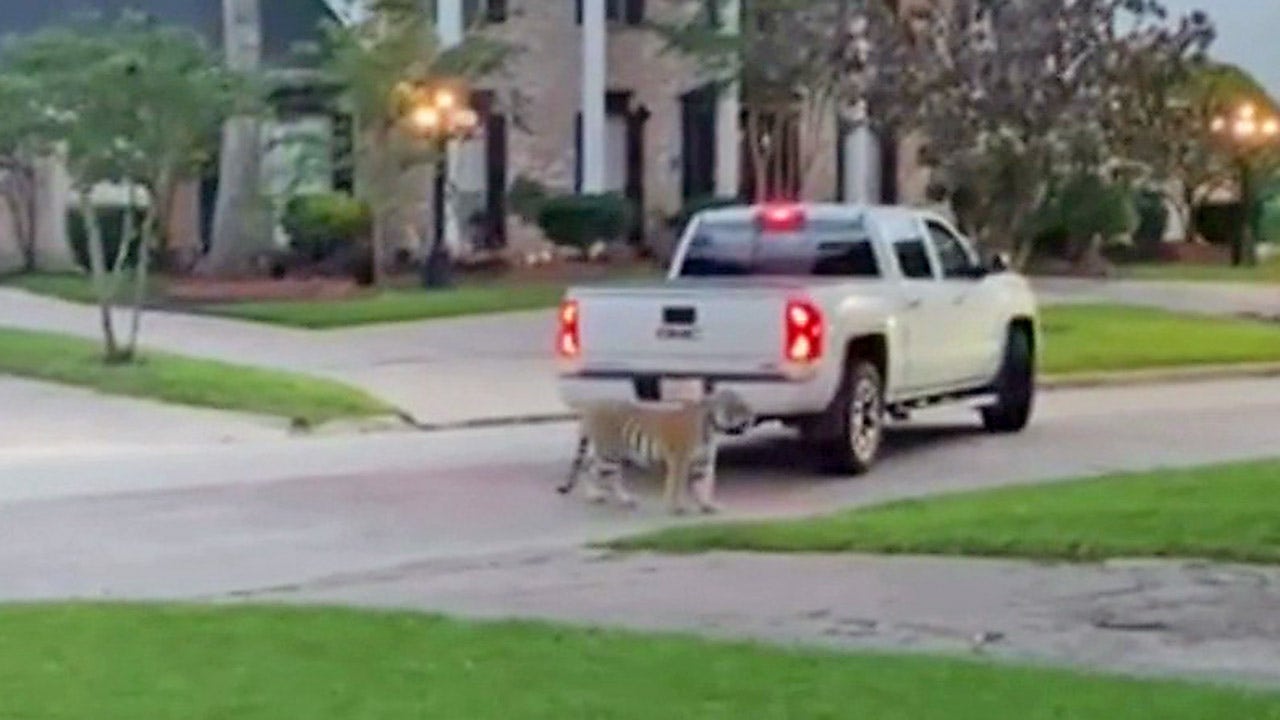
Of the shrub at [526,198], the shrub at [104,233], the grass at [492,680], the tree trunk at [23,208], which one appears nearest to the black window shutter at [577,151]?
the shrub at [526,198]

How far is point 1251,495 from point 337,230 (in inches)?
1066

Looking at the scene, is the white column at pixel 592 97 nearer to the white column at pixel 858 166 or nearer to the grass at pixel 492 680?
the white column at pixel 858 166

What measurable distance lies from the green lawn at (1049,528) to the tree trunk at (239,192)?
2512cm

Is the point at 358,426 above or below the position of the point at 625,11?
below

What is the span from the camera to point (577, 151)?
4878cm

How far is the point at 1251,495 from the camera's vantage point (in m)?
16.5

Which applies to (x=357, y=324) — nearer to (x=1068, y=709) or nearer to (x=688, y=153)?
(x=688, y=153)

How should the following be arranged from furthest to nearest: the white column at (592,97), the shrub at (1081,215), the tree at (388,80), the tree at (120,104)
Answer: the white column at (592,97) → the tree at (388,80) → the shrub at (1081,215) → the tree at (120,104)

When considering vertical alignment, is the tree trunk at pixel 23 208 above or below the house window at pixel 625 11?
below

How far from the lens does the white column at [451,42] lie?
146 ft

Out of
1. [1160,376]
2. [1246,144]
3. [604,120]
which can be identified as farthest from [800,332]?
[1246,144]

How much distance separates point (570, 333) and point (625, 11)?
3149cm

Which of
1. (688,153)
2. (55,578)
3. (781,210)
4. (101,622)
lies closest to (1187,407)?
(781,210)

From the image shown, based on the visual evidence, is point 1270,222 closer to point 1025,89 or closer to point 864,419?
point 1025,89
